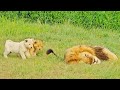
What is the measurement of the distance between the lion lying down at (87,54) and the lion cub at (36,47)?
4.1 inches

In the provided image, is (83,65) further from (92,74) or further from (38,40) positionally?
(38,40)

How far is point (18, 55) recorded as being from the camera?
482 centimetres

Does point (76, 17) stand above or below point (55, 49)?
above

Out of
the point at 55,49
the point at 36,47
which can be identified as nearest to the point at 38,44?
the point at 36,47

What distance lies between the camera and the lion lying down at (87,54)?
478 centimetres

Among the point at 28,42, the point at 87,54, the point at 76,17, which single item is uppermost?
the point at 76,17

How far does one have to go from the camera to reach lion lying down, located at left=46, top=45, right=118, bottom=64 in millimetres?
4781

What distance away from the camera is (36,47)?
4828 mm

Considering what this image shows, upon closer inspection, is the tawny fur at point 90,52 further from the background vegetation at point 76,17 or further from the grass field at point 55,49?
the background vegetation at point 76,17

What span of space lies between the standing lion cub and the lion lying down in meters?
0.22

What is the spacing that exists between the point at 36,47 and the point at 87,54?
1.83 feet

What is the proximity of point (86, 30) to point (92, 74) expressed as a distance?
1.66 feet

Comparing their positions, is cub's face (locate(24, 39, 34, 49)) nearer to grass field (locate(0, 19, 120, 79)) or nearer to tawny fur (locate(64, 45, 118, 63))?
grass field (locate(0, 19, 120, 79))

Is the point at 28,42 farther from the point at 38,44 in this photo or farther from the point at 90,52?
the point at 90,52
